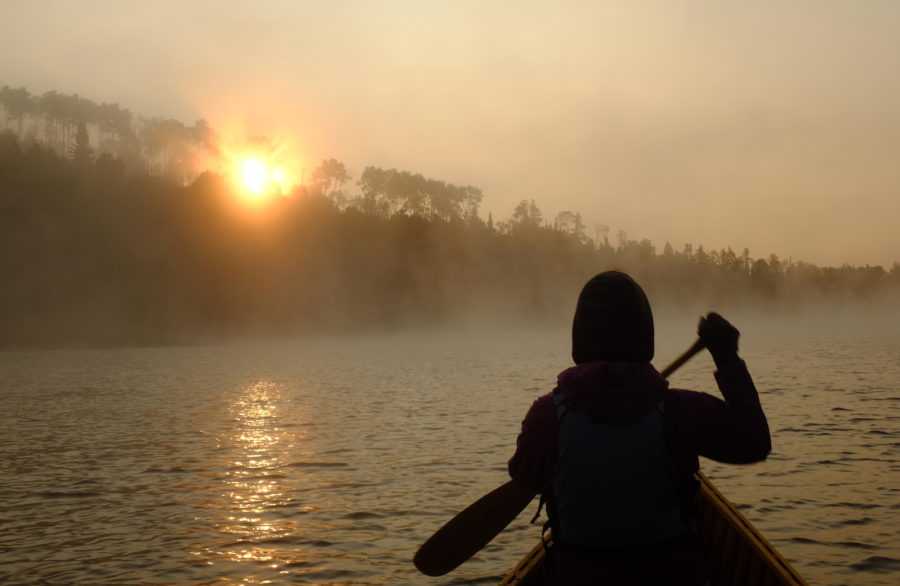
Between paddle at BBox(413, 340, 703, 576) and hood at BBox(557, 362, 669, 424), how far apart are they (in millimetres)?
1199

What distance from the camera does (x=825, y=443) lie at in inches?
752

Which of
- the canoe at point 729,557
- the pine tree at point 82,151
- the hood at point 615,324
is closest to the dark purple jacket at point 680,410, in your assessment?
the hood at point 615,324

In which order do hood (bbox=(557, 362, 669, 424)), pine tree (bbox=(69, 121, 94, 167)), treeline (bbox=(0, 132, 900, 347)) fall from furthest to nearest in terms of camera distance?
pine tree (bbox=(69, 121, 94, 167)) < treeline (bbox=(0, 132, 900, 347)) < hood (bbox=(557, 362, 669, 424))

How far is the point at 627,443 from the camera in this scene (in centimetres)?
362

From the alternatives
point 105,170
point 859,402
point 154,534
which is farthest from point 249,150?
point 154,534

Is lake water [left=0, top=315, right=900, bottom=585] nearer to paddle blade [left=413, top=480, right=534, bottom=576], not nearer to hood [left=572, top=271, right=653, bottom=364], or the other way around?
paddle blade [left=413, top=480, right=534, bottom=576]

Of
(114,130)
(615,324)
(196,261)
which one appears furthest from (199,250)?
(615,324)

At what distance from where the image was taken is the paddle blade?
479 centimetres

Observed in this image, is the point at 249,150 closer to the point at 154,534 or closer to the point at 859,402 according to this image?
the point at 859,402

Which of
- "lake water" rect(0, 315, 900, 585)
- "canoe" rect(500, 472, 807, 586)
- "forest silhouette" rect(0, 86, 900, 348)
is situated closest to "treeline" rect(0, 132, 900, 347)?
"forest silhouette" rect(0, 86, 900, 348)

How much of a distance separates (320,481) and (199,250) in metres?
104

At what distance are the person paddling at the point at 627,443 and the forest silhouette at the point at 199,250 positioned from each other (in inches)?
2342

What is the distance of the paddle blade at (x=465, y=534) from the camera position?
189 inches

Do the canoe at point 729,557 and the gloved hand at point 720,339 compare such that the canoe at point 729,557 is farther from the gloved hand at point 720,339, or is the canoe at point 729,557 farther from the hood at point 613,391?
the hood at point 613,391
